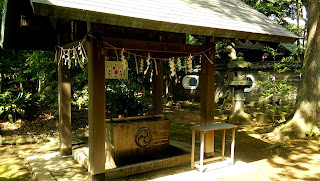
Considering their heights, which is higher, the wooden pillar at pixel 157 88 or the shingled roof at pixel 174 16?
the shingled roof at pixel 174 16

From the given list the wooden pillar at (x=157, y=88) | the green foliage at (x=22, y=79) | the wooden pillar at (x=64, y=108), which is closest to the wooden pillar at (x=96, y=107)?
→ the wooden pillar at (x=64, y=108)

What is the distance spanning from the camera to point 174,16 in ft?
14.1

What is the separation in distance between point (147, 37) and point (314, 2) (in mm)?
6179

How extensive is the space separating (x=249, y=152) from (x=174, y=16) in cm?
475

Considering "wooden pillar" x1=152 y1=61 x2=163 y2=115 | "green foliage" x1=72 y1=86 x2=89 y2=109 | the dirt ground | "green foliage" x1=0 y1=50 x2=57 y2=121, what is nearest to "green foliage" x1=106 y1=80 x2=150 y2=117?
"green foliage" x1=72 y1=86 x2=89 y2=109

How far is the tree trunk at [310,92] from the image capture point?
7.69 meters

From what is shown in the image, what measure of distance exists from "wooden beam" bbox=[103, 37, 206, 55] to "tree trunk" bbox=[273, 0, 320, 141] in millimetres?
4458

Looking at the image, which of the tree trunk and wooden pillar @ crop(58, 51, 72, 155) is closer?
wooden pillar @ crop(58, 51, 72, 155)

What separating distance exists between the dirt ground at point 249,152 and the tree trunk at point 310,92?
404 millimetres

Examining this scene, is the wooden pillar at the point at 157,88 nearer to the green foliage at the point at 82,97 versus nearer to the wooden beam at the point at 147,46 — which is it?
the wooden beam at the point at 147,46

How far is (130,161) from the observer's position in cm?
543

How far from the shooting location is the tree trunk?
25.2 feet

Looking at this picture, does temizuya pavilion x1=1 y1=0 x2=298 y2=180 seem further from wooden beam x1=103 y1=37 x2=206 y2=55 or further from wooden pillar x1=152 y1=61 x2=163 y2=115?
wooden pillar x1=152 y1=61 x2=163 y2=115

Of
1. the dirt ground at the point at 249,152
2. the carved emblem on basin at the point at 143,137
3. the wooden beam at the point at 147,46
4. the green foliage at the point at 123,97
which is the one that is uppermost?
the wooden beam at the point at 147,46
